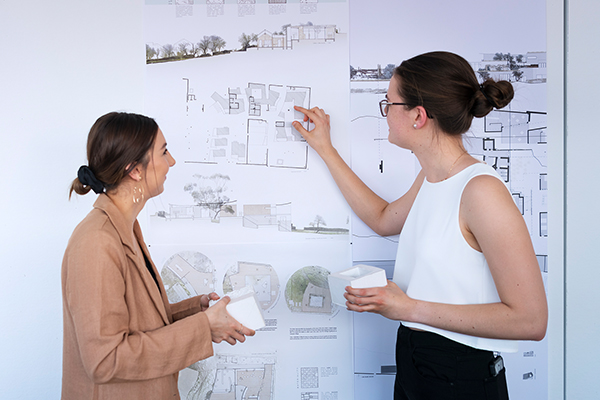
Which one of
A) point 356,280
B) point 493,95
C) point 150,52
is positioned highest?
point 150,52

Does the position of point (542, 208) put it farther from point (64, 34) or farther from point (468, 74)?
point (64, 34)

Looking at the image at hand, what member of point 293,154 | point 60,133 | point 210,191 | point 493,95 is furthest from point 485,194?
point 60,133

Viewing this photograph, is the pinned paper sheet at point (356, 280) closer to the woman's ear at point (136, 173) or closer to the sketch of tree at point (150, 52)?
the woman's ear at point (136, 173)

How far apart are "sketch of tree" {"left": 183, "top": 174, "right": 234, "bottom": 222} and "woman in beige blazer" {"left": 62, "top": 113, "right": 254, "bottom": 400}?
0.48 m

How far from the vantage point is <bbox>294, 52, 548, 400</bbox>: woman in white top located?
1090 millimetres

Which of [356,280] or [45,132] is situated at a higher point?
[45,132]

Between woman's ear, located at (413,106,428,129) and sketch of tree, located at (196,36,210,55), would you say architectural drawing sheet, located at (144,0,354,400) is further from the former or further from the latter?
woman's ear, located at (413,106,428,129)

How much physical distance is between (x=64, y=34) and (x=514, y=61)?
213 centimetres

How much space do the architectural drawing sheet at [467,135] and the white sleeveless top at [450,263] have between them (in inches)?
20.6

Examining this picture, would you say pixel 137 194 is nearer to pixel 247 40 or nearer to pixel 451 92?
pixel 247 40

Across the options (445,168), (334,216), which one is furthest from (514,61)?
(334,216)

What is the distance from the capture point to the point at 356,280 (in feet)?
4.16

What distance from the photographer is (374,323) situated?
1.85 m

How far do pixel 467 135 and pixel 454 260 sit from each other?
0.88 metres
